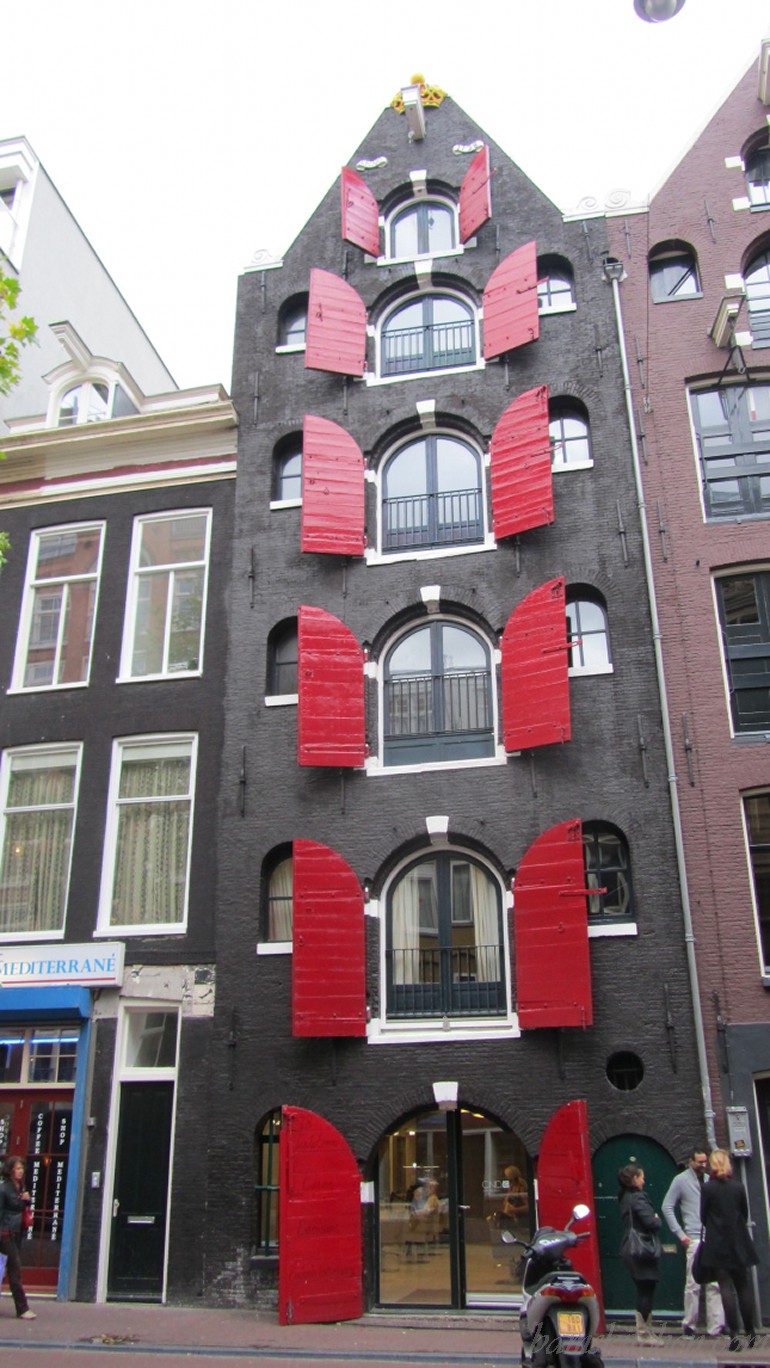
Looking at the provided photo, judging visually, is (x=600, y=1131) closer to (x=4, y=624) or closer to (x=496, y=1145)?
(x=496, y=1145)

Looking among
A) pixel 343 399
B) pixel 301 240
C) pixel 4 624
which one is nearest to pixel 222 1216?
pixel 4 624

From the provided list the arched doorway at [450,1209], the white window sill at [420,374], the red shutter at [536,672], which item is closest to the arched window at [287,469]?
the white window sill at [420,374]

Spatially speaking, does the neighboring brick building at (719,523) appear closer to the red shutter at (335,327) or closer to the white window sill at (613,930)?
the white window sill at (613,930)

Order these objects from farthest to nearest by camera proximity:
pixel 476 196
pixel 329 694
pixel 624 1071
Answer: pixel 476 196 → pixel 329 694 → pixel 624 1071

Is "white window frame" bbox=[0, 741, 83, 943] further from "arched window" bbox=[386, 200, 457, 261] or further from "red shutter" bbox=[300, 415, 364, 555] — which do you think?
"arched window" bbox=[386, 200, 457, 261]

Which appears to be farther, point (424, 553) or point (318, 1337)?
point (424, 553)

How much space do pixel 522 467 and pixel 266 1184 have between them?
11.4m

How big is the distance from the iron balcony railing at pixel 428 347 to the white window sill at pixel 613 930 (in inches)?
393

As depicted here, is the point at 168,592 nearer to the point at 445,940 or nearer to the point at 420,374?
the point at 420,374

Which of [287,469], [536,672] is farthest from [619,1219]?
[287,469]

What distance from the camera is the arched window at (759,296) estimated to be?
740 inches

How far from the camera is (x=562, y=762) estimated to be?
54.3 feet

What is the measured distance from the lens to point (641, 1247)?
1273 cm

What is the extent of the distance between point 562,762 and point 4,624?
10595 millimetres
